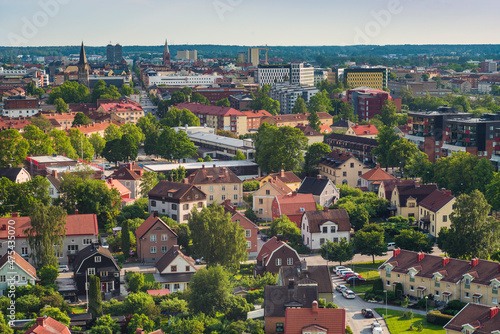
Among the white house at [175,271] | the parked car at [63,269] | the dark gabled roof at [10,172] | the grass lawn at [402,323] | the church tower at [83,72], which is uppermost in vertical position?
the church tower at [83,72]

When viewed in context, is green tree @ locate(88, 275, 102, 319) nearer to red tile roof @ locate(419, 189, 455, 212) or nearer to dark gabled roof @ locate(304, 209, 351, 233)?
dark gabled roof @ locate(304, 209, 351, 233)

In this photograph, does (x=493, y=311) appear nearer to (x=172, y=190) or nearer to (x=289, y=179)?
(x=172, y=190)

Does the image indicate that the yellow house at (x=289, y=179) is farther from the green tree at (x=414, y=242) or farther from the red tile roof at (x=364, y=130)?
the red tile roof at (x=364, y=130)

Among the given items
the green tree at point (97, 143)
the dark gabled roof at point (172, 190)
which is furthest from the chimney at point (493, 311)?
the green tree at point (97, 143)

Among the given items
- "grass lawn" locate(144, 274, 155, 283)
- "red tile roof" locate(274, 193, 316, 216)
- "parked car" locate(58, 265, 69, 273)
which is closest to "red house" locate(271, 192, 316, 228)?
"red tile roof" locate(274, 193, 316, 216)

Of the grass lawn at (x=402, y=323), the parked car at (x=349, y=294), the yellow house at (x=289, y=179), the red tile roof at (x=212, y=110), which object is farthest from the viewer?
the red tile roof at (x=212, y=110)
